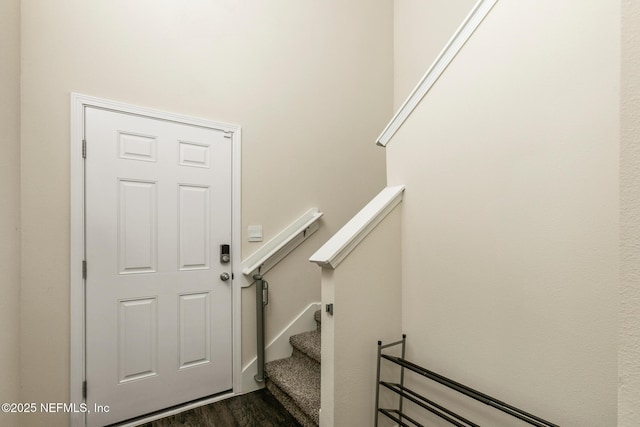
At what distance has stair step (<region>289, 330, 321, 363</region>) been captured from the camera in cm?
220

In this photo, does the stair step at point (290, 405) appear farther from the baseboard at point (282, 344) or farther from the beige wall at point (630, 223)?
the beige wall at point (630, 223)

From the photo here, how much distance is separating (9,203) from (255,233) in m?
1.37

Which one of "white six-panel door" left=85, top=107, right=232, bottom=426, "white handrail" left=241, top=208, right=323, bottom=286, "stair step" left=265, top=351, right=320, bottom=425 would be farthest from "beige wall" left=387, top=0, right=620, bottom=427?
"white six-panel door" left=85, top=107, right=232, bottom=426

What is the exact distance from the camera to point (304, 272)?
8.66 ft

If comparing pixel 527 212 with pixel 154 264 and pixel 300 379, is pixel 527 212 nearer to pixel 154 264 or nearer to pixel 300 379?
pixel 300 379

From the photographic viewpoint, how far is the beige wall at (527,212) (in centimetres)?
102

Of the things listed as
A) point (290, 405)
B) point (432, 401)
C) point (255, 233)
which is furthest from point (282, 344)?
point (432, 401)

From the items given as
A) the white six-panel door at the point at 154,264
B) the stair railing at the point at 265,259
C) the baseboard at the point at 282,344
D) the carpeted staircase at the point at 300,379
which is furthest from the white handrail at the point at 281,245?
the carpeted staircase at the point at 300,379

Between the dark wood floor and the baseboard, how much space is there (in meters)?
0.12

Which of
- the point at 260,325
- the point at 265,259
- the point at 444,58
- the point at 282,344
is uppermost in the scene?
the point at 444,58

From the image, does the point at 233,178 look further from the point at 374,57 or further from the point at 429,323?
the point at 374,57

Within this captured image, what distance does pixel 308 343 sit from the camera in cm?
232

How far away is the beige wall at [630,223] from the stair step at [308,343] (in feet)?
6.09

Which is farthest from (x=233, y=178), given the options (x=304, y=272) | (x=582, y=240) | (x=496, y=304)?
(x=582, y=240)
